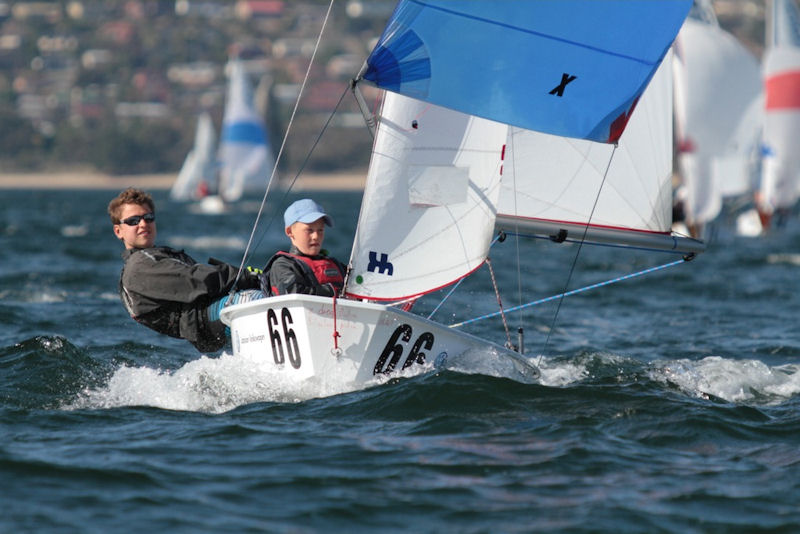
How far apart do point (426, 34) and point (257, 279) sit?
5.59 ft

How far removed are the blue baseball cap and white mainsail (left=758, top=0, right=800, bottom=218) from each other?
73.8 feet

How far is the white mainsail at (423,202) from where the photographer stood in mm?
6809

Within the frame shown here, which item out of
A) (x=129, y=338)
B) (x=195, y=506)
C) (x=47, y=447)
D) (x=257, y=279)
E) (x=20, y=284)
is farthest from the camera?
(x=20, y=284)

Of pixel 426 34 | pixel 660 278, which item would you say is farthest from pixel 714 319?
pixel 426 34

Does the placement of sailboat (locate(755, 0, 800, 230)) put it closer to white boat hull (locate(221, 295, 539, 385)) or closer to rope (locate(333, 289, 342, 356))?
white boat hull (locate(221, 295, 539, 385))

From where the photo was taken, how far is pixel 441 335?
658 cm

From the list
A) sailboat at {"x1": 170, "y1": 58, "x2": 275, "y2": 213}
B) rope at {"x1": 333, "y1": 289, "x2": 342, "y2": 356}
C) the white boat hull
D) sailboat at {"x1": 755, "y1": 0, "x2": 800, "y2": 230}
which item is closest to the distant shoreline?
sailboat at {"x1": 170, "y1": 58, "x2": 275, "y2": 213}

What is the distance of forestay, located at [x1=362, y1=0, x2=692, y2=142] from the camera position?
6.58 meters

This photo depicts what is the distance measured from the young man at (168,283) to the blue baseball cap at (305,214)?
1.46 ft

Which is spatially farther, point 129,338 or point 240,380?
point 129,338

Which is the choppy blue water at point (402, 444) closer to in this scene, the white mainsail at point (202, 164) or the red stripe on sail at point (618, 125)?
the red stripe on sail at point (618, 125)

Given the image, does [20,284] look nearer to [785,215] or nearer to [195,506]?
[195,506]

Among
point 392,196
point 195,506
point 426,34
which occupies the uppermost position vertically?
point 426,34

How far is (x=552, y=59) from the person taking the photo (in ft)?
21.8
